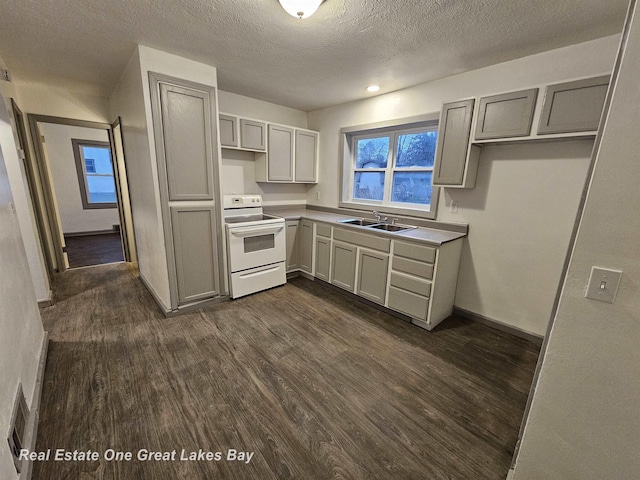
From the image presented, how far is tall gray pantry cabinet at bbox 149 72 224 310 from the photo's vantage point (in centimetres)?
240

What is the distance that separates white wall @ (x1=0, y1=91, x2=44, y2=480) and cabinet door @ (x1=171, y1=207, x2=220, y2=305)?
3.37ft

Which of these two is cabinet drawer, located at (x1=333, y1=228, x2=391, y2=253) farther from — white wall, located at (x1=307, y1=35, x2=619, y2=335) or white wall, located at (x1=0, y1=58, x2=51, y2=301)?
white wall, located at (x1=0, y1=58, x2=51, y2=301)

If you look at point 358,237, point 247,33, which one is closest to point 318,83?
point 247,33

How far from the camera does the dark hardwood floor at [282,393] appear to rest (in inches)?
53.6

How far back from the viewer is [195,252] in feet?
9.17

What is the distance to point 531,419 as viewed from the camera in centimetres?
112

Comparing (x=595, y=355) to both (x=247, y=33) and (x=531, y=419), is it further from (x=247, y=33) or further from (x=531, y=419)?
(x=247, y=33)

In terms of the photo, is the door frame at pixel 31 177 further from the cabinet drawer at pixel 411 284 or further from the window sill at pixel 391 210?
the cabinet drawer at pixel 411 284

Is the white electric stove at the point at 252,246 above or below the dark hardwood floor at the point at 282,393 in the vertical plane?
above

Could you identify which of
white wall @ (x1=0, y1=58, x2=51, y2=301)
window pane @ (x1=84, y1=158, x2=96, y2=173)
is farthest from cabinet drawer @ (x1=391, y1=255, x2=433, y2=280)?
window pane @ (x1=84, y1=158, x2=96, y2=173)

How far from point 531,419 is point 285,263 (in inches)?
113

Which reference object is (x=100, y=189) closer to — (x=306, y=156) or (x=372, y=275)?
(x=306, y=156)

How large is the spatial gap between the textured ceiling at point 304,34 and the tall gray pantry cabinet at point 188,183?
1.24 feet

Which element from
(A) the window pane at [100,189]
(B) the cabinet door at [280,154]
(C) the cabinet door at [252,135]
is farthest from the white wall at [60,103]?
(A) the window pane at [100,189]
